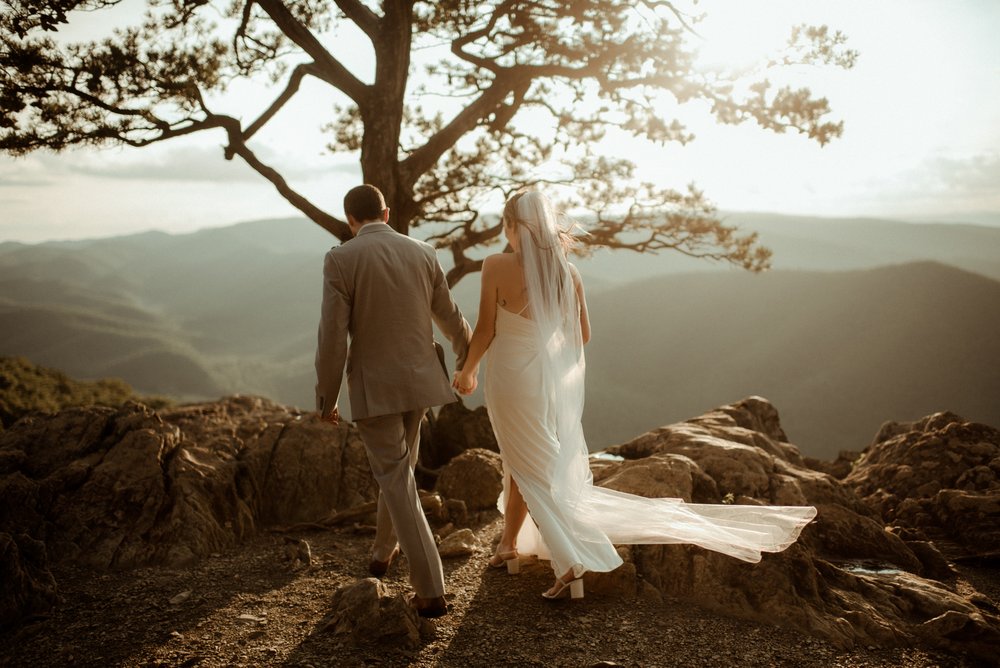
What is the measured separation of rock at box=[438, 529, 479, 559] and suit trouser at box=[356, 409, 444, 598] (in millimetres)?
1076

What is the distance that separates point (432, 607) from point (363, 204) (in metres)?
2.42

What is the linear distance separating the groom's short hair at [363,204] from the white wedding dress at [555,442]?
92 centimetres

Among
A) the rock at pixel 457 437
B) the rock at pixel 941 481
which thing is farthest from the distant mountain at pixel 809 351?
the rock at pixel 457 437

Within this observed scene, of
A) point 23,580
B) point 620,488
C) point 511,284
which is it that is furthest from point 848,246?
point 23,580

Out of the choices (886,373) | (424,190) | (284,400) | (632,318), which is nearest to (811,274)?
(632,318)

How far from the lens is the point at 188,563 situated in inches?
192

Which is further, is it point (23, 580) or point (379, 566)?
point (379, 566)

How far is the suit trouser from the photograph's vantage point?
3842 mm

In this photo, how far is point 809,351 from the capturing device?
51.6 m

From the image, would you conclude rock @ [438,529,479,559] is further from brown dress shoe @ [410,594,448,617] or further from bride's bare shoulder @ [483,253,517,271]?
bride's bare shoulder @ [483,253,517,271]

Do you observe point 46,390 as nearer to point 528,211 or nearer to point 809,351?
point 528,211

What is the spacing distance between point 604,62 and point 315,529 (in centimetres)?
621

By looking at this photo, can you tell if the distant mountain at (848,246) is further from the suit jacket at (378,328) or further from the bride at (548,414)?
the suit jacket at (378,328)

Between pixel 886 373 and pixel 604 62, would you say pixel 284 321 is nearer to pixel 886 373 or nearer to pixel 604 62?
pixel 886 373
